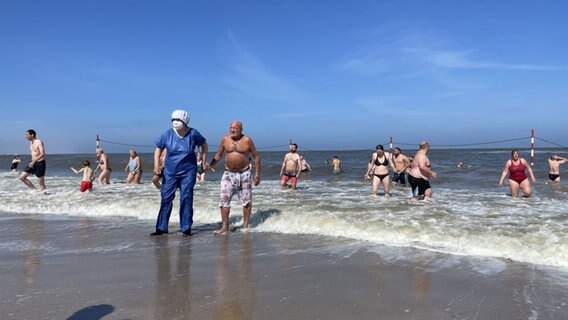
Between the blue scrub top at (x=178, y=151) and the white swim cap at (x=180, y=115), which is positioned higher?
the white swim cap at (x=180, y=115)

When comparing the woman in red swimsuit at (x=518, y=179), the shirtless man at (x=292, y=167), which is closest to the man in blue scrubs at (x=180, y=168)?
the shirtless man at (x=292, y=167)

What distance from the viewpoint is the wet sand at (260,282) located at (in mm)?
3271

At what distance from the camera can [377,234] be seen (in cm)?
636

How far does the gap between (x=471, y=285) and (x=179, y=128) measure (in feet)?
13.9

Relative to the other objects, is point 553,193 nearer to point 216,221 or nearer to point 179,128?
point 216,221

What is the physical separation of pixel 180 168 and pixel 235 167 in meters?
0.79

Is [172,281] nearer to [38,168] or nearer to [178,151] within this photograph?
[178,151]

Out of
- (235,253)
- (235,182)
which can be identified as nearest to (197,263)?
(235,253)

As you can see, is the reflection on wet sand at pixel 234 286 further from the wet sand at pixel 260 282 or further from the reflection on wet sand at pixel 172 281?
the reflection on wet sand at pixel 172 281

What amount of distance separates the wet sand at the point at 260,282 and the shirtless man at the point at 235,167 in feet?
Answer: 2.58

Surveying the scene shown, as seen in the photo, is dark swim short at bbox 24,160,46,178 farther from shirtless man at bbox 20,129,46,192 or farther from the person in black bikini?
the person in black bikini

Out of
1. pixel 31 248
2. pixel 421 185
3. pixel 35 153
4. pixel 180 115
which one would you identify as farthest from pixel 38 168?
pixel 421 185

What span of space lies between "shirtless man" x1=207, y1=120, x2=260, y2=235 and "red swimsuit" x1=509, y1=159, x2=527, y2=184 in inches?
303

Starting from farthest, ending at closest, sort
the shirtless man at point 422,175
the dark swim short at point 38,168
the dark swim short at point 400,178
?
1. the dark swim short at point 400,178
2. the dark swim short at point 38,168
3. the shirtless man at point 422,175
